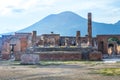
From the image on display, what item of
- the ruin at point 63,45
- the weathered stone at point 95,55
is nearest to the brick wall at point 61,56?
the ruin at point 63,45

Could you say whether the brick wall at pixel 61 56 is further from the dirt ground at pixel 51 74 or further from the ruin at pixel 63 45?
the dirt ground at pixel 51 74

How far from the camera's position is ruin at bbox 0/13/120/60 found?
45.9 meters

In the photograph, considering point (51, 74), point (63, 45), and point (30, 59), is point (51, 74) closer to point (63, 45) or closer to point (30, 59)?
point (30, 59)

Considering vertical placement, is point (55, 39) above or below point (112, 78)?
above

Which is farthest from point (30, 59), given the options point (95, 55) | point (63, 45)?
point (63, 45)

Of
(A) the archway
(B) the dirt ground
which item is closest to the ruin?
(A) the archway

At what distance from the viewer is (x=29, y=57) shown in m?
36.9

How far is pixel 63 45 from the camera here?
6969 cm

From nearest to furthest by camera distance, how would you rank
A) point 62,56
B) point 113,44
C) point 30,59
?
point 30,59 → point 62,56 → point 113,44

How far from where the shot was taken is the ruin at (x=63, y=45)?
45.9 metres

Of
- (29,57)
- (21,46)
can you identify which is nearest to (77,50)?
(29,57)

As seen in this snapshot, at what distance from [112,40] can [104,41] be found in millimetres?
7631

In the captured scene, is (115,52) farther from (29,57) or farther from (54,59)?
(29,57)

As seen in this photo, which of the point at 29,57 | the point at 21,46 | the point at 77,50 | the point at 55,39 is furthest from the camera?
the point at 55,39
